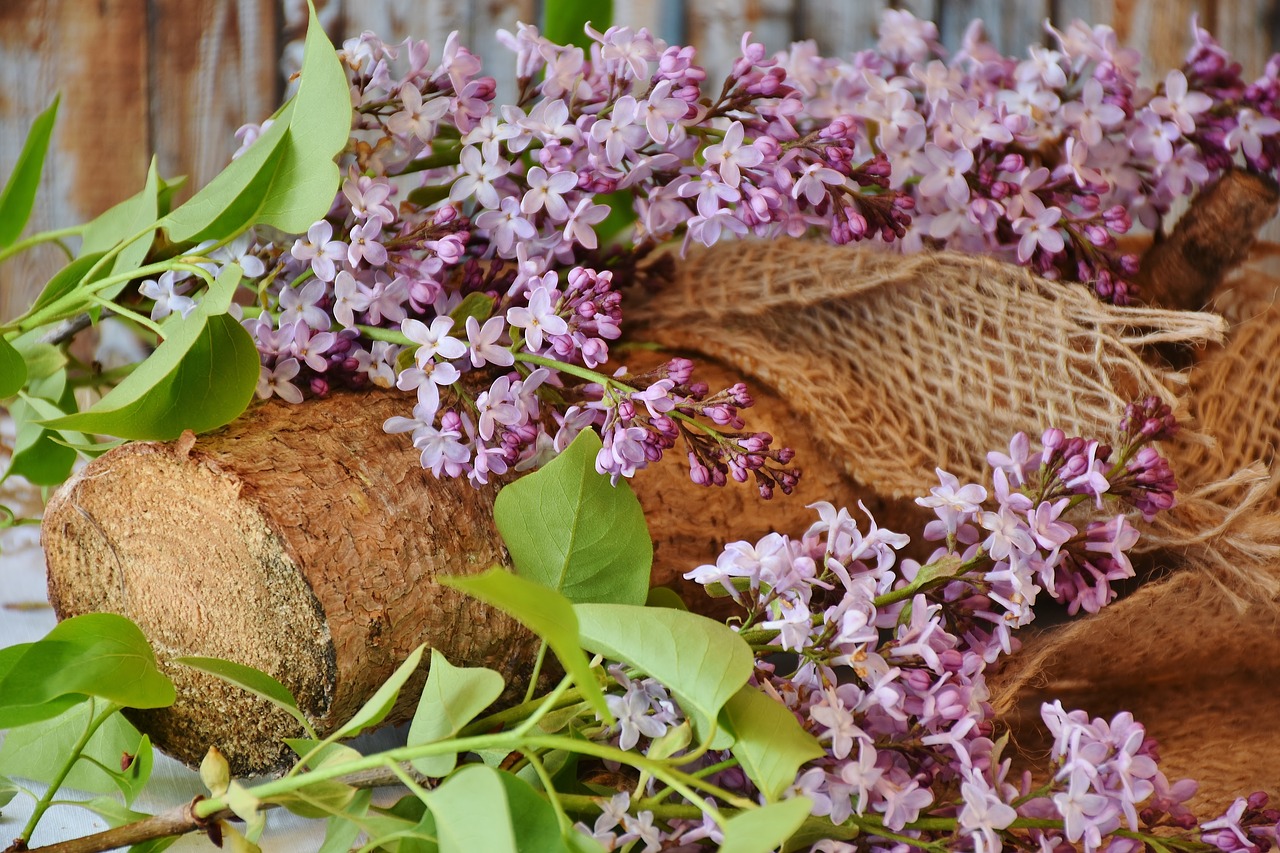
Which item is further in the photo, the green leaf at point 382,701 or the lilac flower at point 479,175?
the lilac flower at point 479,175

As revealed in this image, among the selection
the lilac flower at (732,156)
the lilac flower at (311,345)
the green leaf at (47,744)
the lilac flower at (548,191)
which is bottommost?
the green leaf at (47,744)

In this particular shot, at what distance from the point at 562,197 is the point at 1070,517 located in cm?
30

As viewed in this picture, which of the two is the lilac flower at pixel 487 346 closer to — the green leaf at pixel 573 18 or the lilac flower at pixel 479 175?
the lilac flower at pixel 479 175

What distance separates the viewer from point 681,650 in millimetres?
336

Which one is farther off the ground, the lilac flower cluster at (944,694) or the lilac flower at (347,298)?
the lilac flower at (347,298)

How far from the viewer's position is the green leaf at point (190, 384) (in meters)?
0.41

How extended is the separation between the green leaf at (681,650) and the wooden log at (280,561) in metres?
0.13

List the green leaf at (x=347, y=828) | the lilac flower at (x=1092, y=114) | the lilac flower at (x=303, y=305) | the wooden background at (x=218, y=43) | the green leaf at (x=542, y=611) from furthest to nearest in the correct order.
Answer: the wooden background at (x=218, y=43) → the lilac flower at (x=1092, y=114) → the lilac flower at (x=303, y=305) → the green leaf at (x=347, y=828) → the green leaf at (x=542, y=611)

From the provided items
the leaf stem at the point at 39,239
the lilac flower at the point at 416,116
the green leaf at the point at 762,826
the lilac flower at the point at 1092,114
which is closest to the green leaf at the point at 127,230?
the leaf stem at the point at 39,239

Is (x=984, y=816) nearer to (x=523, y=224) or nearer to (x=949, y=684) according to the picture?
(x=949, y=684)

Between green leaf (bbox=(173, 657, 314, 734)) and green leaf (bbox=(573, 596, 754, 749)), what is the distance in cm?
12

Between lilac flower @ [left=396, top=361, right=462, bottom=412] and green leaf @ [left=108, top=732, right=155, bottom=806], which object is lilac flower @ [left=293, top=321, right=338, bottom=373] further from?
green leaf @ [left=108, top=732, right=155, bottom=806]

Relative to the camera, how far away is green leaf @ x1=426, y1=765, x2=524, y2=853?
0.30m

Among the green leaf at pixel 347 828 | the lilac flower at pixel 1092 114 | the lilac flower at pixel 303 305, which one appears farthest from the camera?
the lilac flower at pixel 1092 114
